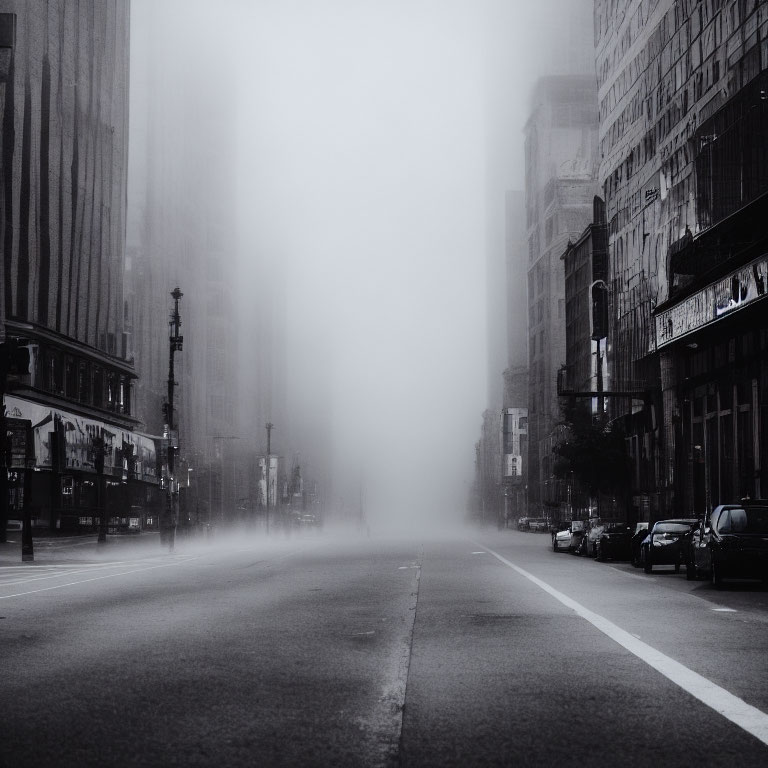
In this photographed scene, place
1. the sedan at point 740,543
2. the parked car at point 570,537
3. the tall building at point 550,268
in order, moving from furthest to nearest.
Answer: the tall building at point 550,268, the parked car at point 570,537, the sedan at point 740,543

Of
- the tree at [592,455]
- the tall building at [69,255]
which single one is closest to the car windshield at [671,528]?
the tall building at [69,255]

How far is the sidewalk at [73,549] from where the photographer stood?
4578cm

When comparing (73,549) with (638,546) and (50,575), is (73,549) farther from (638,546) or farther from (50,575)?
A: (638,546)

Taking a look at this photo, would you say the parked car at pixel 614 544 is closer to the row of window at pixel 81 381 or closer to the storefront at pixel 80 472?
the storefront at pixel 80 472

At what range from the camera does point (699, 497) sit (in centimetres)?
7250

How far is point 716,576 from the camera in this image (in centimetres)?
2572

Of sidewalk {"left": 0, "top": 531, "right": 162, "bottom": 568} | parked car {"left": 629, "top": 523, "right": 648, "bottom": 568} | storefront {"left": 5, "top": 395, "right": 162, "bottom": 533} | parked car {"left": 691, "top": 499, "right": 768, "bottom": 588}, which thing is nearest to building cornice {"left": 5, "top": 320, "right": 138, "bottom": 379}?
storefront {"left": 5, "top": 395, "right": 162, "bottom": 533}

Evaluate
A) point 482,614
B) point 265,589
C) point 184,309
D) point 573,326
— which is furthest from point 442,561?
point 184,309

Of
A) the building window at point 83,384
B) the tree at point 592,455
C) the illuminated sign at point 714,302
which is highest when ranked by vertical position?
the illuminated sign at point 714,302

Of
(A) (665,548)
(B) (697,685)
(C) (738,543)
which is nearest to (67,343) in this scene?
(A) (665,548)

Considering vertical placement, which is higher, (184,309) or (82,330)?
(184,309)

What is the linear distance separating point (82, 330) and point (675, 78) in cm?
4363

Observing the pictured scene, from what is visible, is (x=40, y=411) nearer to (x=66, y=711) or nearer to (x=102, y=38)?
(x=102, y=38)

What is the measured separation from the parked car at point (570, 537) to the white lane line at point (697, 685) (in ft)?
119
